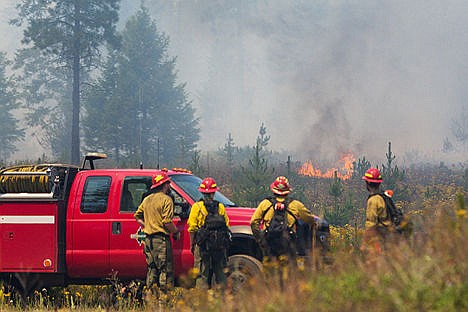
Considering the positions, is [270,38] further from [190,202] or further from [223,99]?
[190,202]

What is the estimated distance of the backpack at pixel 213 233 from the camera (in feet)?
30.7

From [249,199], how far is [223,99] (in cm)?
8496

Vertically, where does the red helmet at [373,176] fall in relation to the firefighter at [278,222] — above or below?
above

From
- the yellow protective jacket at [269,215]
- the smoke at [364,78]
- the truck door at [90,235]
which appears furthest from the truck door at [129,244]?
the smoke at [364,78]

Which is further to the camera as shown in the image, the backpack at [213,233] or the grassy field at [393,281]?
the backpack at [213,233]

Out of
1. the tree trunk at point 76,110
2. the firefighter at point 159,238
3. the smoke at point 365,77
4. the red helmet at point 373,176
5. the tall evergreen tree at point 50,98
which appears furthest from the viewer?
the tall evergreen tree at point 50,98

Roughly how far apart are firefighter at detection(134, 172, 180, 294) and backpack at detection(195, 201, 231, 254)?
0.50 metres

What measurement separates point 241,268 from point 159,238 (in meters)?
1.20

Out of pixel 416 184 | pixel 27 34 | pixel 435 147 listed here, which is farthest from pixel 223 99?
pixel 416 184

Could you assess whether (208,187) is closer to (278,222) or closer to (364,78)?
(278,222)

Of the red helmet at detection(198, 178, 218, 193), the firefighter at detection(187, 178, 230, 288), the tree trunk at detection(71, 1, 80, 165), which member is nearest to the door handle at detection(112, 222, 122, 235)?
the firefighter at detection(187, 178, 230, 288)

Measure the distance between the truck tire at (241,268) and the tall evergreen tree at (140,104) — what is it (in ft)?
123

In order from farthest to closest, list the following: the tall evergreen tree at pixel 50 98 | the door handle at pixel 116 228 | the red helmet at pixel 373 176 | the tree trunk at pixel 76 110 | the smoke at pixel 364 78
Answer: the tall evergreen tree at pixel 50 98
the smoke at pixel 364 78
the tree trunk at pixel 76 110
the door handle at pixel 116 228
the red helmet at pixel 373 176

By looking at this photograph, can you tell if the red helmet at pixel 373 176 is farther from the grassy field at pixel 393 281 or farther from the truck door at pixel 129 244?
the truck door at pixel 129 244
